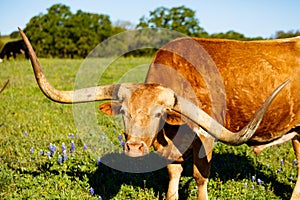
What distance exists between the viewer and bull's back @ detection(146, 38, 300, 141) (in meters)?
4.57

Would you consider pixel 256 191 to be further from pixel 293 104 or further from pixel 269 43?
pixel 269 43

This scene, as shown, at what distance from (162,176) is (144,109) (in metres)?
2.35

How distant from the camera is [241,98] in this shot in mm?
4707

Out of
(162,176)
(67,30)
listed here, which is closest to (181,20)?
(67,30)

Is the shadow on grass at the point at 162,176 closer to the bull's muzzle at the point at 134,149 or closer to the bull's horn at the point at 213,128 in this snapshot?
the bull's muzzle at the point at 134,149

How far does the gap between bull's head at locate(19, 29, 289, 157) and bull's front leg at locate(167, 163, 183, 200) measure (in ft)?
4.48

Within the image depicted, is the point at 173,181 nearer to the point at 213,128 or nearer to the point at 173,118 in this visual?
the point at 173,118

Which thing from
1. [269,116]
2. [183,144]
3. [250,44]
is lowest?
[183,144]

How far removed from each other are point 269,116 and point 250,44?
988mm

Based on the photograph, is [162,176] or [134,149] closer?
[134,149]

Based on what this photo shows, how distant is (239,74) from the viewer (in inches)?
186

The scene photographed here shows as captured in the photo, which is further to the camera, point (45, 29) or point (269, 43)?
point (45, 29)

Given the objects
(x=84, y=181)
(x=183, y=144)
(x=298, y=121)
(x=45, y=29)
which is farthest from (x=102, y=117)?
(x=45, y=29)

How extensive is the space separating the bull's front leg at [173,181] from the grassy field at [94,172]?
0.21 m
